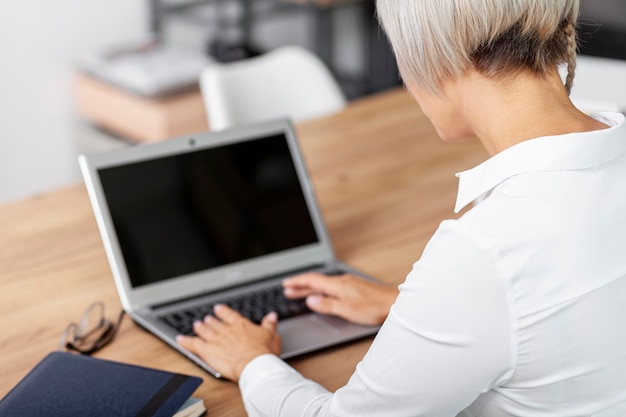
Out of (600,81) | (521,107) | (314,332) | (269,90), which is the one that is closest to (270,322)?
(314,332)

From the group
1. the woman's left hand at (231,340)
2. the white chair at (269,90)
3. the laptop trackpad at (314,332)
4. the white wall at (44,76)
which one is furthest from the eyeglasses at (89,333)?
the white wall at (44,76)

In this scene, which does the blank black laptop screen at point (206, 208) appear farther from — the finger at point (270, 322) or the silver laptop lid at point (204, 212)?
the finger at point (270, 322)

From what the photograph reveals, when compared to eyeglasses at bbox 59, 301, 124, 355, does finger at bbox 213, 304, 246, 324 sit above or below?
below

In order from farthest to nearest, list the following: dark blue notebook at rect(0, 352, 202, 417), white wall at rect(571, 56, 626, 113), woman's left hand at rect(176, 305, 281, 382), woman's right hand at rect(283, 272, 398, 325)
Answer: white wall at rect(571, 56, 626, 113)
woman's right hand at rect(283, 272, 398, 325)
woman's left hand at rect(176, 305, 281, 382)
dark blue notebook at rect(0, 352, 202, 417)

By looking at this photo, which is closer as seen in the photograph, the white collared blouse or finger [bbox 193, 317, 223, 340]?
the white collared blouse

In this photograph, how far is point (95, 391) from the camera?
106 centimetres

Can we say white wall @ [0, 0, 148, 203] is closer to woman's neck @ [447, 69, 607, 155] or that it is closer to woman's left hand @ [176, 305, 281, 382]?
woman's left hand @ [176, 305, 281, 382]

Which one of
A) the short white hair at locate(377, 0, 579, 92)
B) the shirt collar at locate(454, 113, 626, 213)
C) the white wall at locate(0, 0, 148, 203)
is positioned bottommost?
the white wall at locate(0, 0, 148, 203)

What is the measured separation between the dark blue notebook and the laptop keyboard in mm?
164

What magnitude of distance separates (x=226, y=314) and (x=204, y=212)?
20cm

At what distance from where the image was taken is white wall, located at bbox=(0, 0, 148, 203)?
3211 millimetres

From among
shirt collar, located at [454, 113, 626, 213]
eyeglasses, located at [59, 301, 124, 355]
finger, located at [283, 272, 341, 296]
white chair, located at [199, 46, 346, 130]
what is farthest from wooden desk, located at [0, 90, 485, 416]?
shirt collar, located at [454, 113, 626, 213]

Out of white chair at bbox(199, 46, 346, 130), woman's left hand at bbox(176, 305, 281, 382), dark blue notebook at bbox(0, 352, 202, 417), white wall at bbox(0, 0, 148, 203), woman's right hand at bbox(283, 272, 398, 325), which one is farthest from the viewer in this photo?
white wall at bbox(0, 0, 148, 203)

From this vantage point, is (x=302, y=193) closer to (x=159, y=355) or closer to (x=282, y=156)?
(x=282, y=156)
